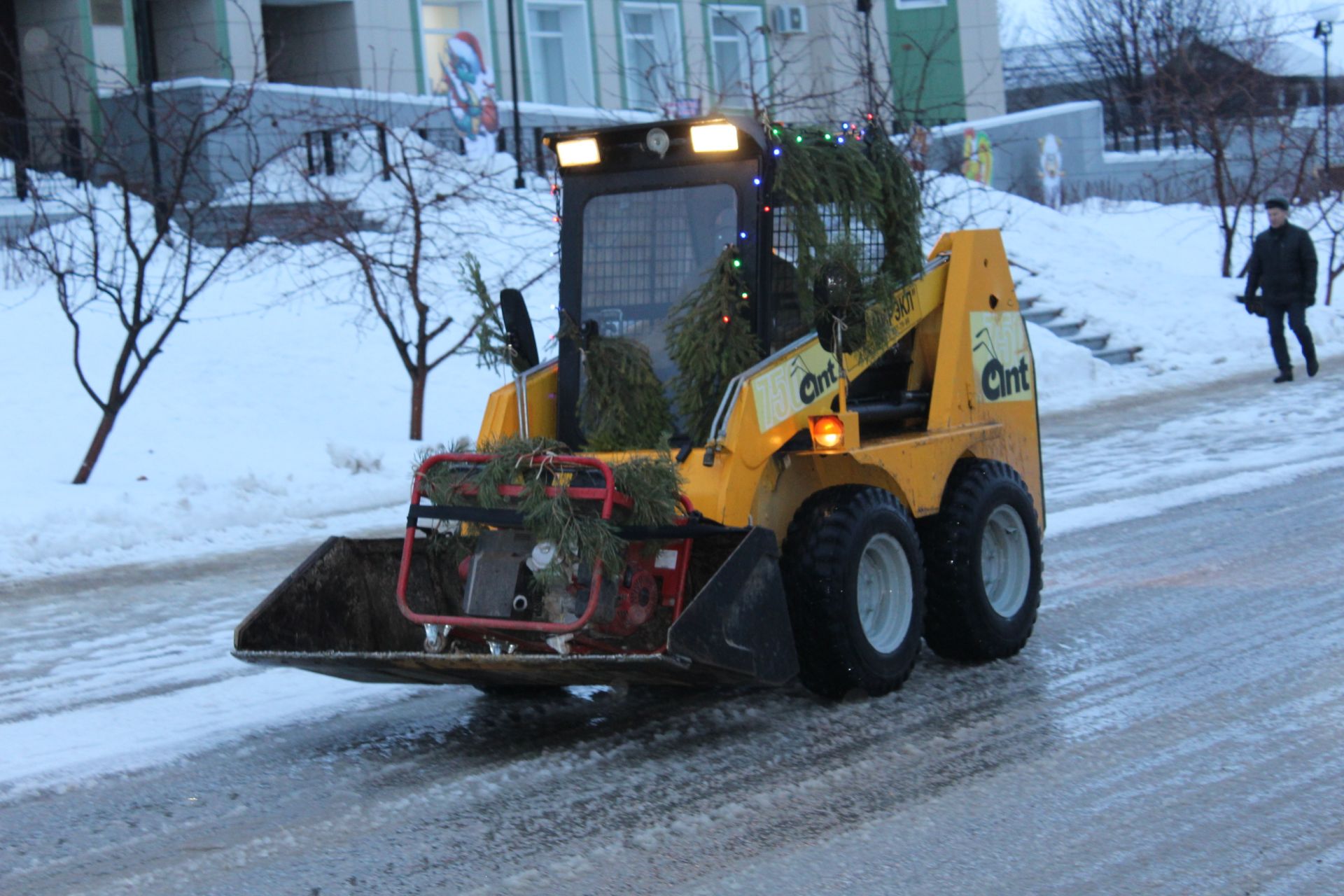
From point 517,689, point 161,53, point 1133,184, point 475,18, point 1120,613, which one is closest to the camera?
point 517,689

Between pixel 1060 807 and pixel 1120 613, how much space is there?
2915mm

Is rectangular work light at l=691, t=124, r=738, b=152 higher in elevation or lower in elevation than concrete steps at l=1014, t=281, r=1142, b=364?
higher

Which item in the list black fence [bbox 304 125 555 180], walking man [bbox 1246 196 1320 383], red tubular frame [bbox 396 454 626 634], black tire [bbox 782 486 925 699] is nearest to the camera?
red tubular frame [bbox 396 454 626 634]

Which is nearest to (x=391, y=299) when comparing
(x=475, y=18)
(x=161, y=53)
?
(x=161, y=53)

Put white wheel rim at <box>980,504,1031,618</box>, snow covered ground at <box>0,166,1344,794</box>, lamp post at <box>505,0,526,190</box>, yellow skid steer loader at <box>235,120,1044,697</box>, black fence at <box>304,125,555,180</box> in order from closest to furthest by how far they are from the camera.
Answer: yellow skid steer loader at <box>235,120,1044,697</box>
snow covered ground at <box>0,166,1344,794</box>
white wheel rim at <box>980,504,1031,618</box>
black fence at <box>304,125,555,180</box>
lamp post at <box>505,0,526,190</box>

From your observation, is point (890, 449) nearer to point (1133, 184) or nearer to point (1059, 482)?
point (1059, 482)

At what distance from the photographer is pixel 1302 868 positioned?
14.7ft

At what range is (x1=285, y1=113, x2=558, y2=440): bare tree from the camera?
14742mm

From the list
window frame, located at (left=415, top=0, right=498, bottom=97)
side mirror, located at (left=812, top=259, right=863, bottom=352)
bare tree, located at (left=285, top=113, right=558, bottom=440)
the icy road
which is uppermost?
window frame, located at (left=415, top=0, right=498, bottom=97)

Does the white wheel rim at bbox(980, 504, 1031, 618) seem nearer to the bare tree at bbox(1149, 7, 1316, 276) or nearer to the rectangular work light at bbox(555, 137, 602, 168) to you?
the rectangular work light at bbox(555, 137, 602, 168)

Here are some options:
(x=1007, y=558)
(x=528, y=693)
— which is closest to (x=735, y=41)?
(x=1007, y=558)

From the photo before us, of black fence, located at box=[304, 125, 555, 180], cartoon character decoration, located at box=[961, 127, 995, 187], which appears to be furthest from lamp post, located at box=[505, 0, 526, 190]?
cartoon character decoration, located at box=[961, 127, 995, 187]

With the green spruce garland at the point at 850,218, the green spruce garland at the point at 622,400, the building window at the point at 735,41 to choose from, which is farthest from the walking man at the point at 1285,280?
the building window at the point at 735,41

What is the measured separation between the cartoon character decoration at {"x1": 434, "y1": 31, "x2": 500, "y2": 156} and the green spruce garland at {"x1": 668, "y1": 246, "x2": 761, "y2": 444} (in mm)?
21690
